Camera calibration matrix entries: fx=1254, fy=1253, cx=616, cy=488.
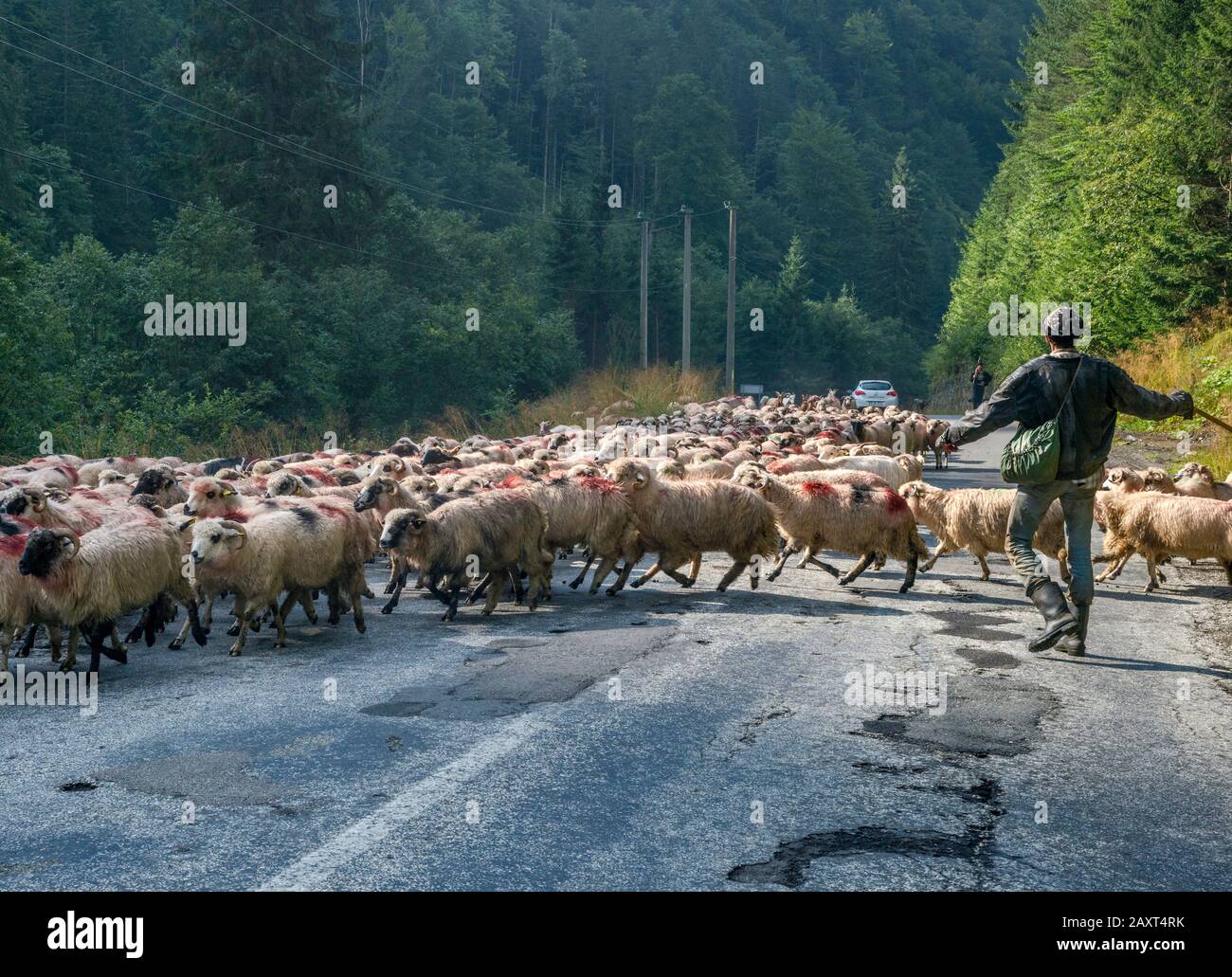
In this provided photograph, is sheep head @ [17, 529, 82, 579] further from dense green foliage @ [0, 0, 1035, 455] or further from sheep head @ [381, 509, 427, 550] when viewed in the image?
dense green foliage @ [0, 0, 1035, 455]

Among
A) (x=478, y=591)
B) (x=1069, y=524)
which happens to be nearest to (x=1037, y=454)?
(x=1069, y=524)

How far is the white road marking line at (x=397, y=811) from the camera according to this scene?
15.3 ft

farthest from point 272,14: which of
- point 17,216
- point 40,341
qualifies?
point 40,341

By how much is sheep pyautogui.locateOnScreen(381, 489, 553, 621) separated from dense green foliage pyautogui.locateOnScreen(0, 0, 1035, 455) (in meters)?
15.2

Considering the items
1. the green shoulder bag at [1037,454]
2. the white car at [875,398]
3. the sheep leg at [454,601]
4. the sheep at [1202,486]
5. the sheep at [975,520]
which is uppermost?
the white car at [875,398]

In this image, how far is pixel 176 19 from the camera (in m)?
68.6

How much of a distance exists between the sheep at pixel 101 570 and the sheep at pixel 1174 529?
9.12 metres

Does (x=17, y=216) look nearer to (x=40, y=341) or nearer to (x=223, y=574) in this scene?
(x=40, y=341)

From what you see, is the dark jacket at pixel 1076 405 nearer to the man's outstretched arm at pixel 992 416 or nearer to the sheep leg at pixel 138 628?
the man's outstretched arm at pixel 992 416

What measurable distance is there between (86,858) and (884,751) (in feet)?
12.4

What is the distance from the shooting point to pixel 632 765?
6.14m

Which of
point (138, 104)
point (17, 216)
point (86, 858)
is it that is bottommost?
point (86, 858)

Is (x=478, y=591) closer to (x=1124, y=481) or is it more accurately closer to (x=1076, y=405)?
(x=1076, y=405)

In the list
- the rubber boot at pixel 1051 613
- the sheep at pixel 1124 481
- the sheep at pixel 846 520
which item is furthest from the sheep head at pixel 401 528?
the sheep at pixel 1124 481
